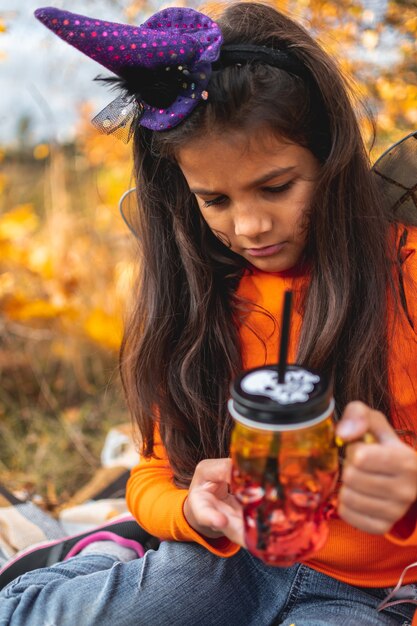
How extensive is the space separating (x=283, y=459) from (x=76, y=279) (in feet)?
7.06

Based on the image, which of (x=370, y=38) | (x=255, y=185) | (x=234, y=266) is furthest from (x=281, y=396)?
(x=370, y=38)

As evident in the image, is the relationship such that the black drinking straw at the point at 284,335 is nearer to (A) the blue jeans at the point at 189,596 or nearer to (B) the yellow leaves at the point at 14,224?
(A) the blue jeans at the point at 189,596

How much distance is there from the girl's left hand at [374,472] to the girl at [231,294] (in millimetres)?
163

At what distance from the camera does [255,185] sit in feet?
3.68

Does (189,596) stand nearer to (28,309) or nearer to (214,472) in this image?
(214,472)

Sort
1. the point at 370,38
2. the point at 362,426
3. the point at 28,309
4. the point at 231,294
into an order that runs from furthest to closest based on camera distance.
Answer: the point at 28,309, the point at 370,38, the point at 231,294, the point at 362,426

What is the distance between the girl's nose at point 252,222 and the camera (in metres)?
1.14

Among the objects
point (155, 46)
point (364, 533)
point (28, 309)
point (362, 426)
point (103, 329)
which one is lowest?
point (103, 329)

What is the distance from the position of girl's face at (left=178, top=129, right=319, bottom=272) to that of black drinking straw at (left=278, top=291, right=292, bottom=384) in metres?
0.38

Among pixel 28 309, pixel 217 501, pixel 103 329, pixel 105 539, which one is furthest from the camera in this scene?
pixel 103 329

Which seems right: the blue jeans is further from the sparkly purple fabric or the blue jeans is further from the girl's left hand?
the sparkly purple fabric

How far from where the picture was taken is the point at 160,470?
4.78 feet

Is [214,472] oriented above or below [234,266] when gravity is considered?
below

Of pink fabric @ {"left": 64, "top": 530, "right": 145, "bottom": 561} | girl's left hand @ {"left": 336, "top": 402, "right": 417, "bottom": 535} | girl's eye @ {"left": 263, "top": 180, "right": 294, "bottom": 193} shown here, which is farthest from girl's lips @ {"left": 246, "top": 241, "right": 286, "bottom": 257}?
pink fabric @ {"left": 64, "top": 530, "right": 145, "bottom": 561}
